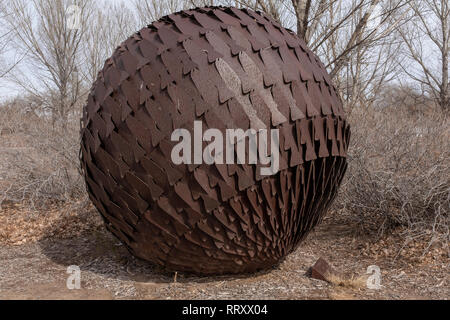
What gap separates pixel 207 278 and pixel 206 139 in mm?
1054

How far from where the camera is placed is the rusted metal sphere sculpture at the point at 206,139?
223 centimetres

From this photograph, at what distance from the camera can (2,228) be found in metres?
4.47

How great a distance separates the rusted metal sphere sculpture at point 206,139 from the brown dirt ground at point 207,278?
0.61 feet

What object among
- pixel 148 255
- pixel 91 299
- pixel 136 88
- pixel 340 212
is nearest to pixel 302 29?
pixel 340 212

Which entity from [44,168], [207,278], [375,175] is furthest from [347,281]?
[44,168]

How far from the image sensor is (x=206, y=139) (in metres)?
2.19

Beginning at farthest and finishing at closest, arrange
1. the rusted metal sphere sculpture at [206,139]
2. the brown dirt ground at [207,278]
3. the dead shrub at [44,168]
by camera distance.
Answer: the dead shrub at [44,168] → the brown dirt ground at [207,278] → the rusted metal sphere sculpture at [206,139]

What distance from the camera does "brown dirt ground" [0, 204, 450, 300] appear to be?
2.53 meters

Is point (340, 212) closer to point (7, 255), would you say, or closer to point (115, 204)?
point (115, 204)

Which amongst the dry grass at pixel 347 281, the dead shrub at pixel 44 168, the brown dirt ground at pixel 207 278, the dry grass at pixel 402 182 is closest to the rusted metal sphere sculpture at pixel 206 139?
the brown dirt ground at pixel 207 278

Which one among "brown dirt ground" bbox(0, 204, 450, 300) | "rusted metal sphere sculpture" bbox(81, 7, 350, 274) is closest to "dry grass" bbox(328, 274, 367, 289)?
"brown dirt ground" bbox(0, 204, 450, 300)

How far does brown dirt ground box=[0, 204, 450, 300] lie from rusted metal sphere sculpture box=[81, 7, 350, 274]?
19 cm

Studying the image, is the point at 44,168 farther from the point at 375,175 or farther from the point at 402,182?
the point at 402,182

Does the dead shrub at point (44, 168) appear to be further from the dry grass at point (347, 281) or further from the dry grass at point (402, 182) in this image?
the dry grass at point (347, 281)
